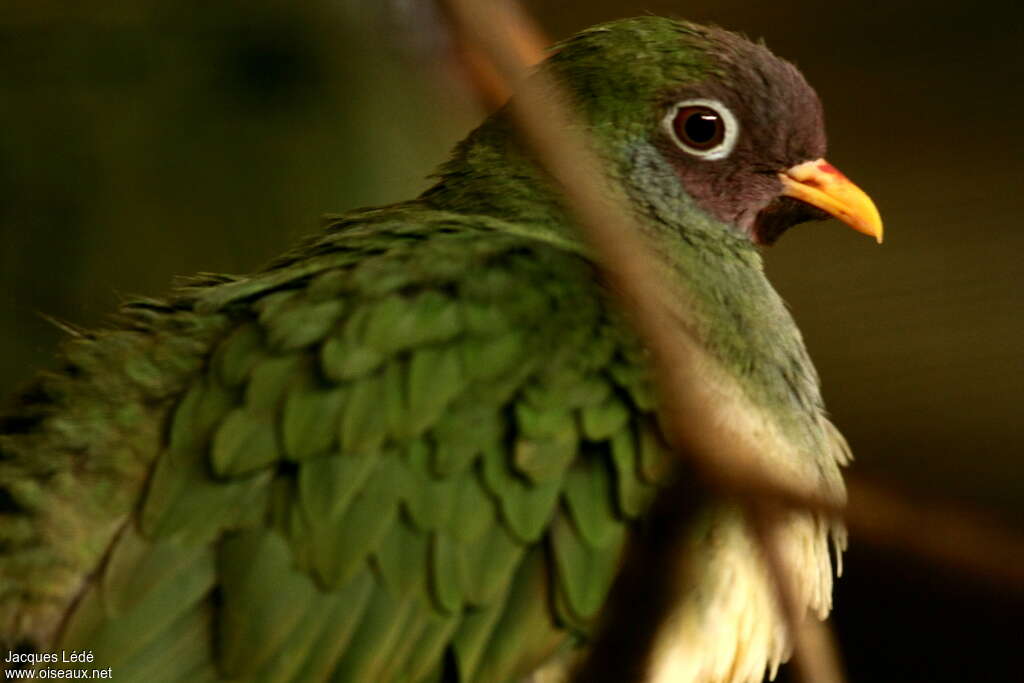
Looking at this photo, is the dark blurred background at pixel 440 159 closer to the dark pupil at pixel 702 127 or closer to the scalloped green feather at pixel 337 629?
the dark pupil at pixel 702 127

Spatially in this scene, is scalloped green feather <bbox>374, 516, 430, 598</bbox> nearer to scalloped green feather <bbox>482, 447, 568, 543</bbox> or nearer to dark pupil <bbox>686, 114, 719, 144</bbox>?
scalloped green feather <bbox>482, 447, 568, 543</bbox>

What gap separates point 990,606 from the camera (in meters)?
0.64

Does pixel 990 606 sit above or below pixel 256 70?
below

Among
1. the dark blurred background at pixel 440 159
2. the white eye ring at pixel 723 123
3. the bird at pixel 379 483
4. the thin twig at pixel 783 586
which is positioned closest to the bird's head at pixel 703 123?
the white eye ring at pixel 723 123

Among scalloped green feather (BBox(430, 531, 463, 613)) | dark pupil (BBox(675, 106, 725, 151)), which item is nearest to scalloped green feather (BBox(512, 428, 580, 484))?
scalloped green feather (BBox(430, 531, 463, 613))

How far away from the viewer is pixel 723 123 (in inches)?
74.1

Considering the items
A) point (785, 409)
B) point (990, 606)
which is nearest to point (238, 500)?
point (785, 409)

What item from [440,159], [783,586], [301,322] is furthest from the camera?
[440,159]

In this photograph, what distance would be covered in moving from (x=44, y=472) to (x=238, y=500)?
226 mm

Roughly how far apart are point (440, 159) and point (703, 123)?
116 cm

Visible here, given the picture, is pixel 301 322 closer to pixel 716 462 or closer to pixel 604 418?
pixel 604 418

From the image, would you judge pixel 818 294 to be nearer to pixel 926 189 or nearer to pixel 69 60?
pixel 926 189

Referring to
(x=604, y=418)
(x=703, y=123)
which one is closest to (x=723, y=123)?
(x=703, y=123)

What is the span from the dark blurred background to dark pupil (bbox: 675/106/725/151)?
48 cm
